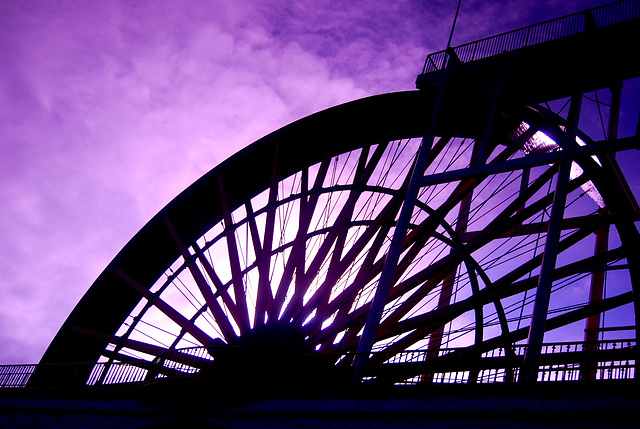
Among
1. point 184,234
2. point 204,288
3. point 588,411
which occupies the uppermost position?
point 184,234

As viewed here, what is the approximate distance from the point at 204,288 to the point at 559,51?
11727 millimetres

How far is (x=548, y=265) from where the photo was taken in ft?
34.0

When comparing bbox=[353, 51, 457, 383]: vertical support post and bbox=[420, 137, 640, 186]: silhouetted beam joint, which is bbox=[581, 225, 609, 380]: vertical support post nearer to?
bbox=[420, 137, 640, 186]: silhouetted beam joint

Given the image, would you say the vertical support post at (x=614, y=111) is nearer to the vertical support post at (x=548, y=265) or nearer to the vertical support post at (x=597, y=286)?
the vertical support post at (x=548, y=265)

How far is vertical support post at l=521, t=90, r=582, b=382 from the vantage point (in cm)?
902

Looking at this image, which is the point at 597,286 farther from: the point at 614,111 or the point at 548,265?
the point at 548,265

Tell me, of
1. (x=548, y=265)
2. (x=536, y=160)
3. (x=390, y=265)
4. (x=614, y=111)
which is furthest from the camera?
(x=614, y=111)

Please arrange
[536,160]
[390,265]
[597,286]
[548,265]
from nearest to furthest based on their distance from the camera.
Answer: [548,265]
[390,265]
[536,160]
[597,286]

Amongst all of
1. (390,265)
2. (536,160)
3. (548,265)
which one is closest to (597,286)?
(536,160)

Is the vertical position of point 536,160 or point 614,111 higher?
point 614,111

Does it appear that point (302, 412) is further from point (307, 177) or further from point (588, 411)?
point (307, 177)

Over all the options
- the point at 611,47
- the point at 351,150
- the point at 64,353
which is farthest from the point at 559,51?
the point at 64,353

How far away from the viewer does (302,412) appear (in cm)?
962

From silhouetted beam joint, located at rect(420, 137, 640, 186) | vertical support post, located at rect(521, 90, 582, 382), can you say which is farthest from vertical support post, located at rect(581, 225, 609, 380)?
silhouetted beam joint, located at rect(420, 137, 640, 186)
